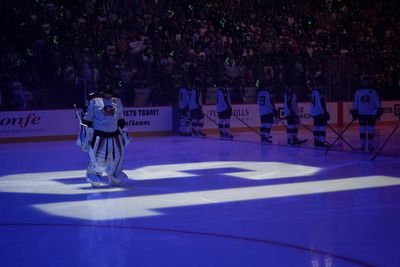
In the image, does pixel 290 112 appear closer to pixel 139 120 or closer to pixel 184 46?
pixel 139 120

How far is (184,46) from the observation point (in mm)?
21594

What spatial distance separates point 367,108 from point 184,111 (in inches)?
267

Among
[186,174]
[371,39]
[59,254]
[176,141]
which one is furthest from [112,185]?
[371,39]

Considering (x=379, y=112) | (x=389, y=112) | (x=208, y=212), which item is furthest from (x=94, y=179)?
(x=389, y=112)

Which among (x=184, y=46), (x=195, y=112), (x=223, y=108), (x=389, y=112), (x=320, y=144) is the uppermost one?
(x=184, y=46)

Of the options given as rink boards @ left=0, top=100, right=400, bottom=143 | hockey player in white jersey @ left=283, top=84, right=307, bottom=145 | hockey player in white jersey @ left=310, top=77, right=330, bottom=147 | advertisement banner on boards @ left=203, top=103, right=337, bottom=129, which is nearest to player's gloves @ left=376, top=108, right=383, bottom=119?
hockey player in white jersey @ left=310, top=77, right=330, bottom=147

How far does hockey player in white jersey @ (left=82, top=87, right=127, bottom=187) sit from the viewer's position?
10.1 metres

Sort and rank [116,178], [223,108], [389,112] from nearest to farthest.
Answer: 1. [116,178]
2. [223,108]
3. [389,112]

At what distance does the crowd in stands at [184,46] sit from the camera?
18531 millimetres

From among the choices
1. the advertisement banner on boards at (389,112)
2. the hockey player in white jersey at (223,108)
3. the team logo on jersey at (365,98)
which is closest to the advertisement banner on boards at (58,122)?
the hockey player in white jersey at (223,108)

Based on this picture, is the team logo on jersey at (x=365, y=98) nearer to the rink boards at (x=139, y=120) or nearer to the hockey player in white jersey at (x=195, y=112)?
the rink boards at (x=139, y=120)

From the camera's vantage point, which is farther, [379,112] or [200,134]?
[200,134]

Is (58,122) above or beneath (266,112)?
beneath

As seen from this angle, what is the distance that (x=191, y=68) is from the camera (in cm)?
2100
